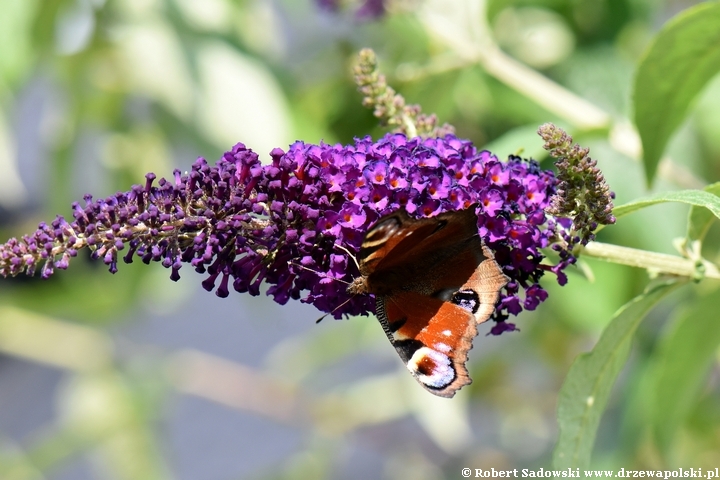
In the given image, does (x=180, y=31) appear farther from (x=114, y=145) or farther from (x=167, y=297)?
(x=167, y=297)

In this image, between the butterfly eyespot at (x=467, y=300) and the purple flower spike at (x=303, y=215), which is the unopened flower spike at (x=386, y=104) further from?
the butterfly eyespot at (x=467, y=300)

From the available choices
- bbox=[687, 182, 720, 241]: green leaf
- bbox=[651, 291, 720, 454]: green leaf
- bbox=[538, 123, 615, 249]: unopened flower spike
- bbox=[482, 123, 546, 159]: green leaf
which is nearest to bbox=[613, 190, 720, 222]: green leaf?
bbox=[538, 123, 615, 249]: unopened flower spike

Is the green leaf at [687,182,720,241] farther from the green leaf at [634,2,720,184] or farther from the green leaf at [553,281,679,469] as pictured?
the green leaf at [634,2,720,184]

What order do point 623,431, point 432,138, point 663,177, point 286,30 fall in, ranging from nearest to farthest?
point 432,138
point 663,177
point 623,431
point 286,30

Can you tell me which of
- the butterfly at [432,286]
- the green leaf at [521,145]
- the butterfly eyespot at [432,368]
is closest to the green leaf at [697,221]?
the green leaf at [521,145]

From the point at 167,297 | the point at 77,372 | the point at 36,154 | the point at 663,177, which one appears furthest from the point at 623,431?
the point at 36,154
